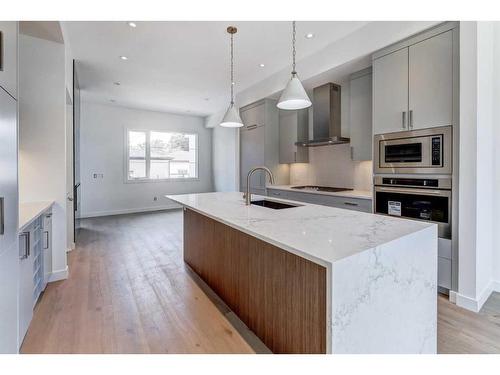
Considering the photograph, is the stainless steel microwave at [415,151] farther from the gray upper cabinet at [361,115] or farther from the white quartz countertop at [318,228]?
the white quartz countertop at [318,228]

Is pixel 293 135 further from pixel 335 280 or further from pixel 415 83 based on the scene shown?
pixel 335 280

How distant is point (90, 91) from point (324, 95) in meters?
4.68

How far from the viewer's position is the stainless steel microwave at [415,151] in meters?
2.33

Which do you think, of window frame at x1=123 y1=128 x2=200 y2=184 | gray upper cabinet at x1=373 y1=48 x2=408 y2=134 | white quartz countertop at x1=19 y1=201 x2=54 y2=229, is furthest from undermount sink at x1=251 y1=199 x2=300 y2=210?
window frame at x1=123 y1=128 x2=200 y2=184

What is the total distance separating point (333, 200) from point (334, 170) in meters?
1.05

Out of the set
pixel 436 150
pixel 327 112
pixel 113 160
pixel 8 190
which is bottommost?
pixel 8 190

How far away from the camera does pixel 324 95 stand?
3.89 meters

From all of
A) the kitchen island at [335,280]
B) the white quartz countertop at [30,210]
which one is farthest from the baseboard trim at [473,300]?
the white quartz countertop at [30,210]

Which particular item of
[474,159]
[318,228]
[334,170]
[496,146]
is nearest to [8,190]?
[318,228]

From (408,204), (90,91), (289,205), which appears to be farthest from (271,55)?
(90,91)

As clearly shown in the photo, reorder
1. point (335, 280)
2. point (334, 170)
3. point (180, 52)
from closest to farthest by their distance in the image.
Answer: point (335, 280)
point (180, 52)
point (334, 170)

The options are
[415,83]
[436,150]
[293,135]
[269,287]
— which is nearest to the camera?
[269,287]

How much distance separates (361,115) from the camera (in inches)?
134
